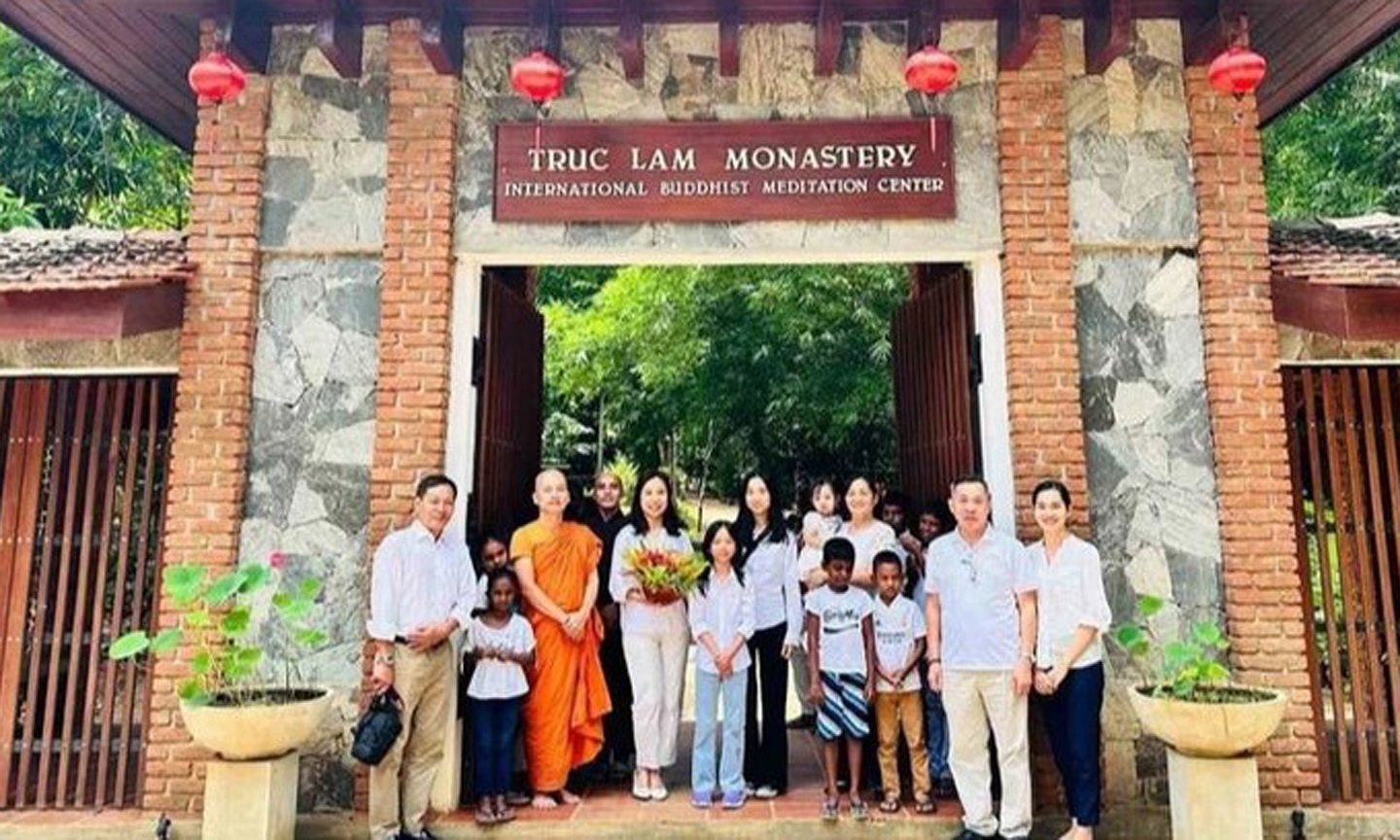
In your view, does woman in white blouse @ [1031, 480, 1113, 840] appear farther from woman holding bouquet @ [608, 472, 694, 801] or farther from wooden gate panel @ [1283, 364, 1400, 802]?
woman holding bouquet @ [608, 472, 694, 801]

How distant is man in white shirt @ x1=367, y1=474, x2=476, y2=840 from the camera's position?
14.3 feet

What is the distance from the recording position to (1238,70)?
4.63 meters

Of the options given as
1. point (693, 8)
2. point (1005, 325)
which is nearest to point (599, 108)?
point (693, 8)

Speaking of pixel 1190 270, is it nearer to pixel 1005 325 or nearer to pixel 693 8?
pixel 1005 325

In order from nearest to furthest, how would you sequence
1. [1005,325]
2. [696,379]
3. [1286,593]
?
[1286,593] < [1005,325] < [696,379]

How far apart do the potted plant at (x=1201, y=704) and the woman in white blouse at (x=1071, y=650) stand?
257mm

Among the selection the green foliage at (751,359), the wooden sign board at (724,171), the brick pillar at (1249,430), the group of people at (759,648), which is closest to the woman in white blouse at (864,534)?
the group of people at (759,648)

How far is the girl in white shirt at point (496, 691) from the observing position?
179 inches

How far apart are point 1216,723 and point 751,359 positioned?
735 cm

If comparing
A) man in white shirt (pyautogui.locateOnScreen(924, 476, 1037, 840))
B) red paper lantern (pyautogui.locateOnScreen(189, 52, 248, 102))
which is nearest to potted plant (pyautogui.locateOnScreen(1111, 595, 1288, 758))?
man in white shirt (pyautogui.locateOnScreen(924, 476, 1037, 840))

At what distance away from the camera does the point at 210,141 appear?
Answer: 512 centimetres

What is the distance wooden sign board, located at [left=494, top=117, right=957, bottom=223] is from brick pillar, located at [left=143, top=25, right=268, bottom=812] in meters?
1.41

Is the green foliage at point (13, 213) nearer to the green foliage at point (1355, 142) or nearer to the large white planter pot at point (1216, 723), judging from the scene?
the large white planter pot at point (1216, 723)

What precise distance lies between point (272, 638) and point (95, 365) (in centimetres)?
194
